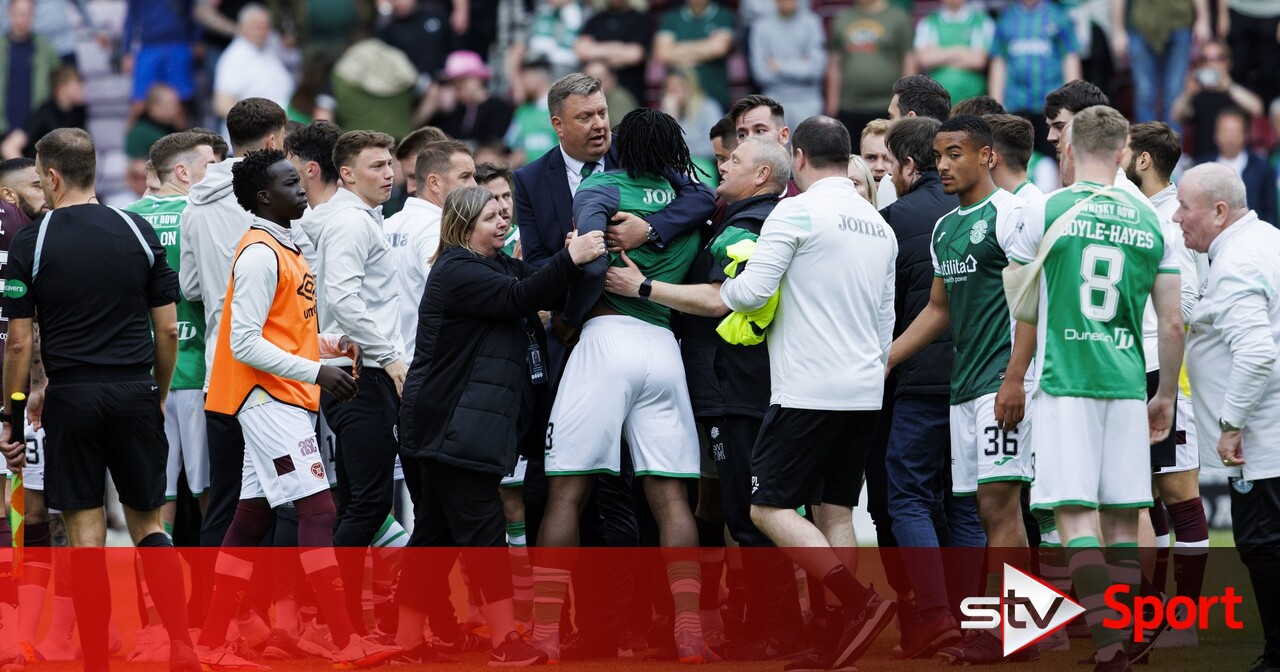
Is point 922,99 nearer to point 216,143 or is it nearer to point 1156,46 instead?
point 216,143

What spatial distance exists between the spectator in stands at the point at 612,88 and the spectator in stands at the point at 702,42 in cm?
58

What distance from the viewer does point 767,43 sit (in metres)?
15.9

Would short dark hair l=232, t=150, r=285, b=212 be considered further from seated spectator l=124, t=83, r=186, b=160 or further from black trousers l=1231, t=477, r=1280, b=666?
seated spectator l=124, t=83, r=186, b=160

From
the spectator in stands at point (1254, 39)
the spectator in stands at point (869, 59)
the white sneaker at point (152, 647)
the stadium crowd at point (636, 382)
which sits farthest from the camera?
the spectator in stands at point (1254, 39)

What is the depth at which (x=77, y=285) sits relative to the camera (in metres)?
6.79

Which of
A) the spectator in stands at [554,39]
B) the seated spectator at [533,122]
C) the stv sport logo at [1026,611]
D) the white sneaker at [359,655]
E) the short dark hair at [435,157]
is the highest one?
the spectator in stands at [554,39]

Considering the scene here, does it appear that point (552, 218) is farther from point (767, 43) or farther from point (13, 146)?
point (13, 146)

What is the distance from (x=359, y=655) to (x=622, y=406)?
1.67 metres

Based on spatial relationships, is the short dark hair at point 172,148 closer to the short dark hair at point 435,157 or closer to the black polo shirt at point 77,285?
the short dark hair at point 435,157

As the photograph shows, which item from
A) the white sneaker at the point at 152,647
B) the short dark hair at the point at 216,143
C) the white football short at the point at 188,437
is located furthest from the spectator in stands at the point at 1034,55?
the white sneaker at the point at 152,647

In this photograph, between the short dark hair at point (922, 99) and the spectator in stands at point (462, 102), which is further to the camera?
the spectator in stands at point (462, 102)

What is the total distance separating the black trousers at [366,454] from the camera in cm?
777

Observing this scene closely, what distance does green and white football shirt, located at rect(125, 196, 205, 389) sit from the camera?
845cm

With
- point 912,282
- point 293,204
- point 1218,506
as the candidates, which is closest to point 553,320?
point 293,204
